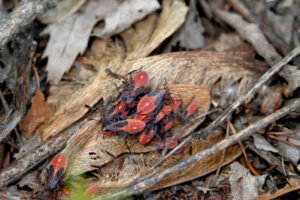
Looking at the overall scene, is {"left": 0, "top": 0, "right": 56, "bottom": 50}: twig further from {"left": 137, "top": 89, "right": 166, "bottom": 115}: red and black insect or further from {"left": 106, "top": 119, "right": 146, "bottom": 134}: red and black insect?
{"left": 137, "top": 89, "right": 166, "bottom": 115}: red and black insect

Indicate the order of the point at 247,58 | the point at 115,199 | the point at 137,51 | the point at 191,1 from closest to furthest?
the point at 115,199 → the point at 137,51 → the point at 247,58 → the point at 191,1

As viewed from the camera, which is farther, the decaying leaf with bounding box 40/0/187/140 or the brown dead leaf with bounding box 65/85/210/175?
the decaying leaf with bounding box 40/0/187/140

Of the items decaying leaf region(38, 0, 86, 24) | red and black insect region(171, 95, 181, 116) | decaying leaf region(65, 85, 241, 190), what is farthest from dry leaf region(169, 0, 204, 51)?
decaying leaf region(65, 85, 241, 190)

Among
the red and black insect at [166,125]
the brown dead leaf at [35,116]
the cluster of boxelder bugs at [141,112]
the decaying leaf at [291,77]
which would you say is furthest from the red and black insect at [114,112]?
the decaying leaf at [291,77]

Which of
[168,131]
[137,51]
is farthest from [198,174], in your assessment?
[137,51]

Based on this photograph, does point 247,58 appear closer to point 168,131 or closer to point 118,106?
Result: point 168,131

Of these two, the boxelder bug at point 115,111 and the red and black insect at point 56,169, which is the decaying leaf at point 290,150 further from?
the red and black insect at point 56,169

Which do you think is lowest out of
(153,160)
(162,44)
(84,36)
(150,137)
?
(153,160)
